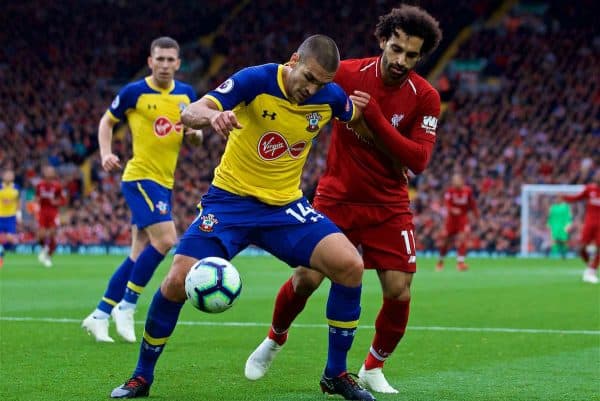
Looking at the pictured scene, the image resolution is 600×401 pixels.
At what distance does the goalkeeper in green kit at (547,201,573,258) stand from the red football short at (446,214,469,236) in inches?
235

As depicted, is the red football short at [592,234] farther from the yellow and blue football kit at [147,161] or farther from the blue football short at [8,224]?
the blue football short at [8,224]

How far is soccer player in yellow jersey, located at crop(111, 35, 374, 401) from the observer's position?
5789 millimetres

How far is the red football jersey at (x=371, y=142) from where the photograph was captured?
6.57 m

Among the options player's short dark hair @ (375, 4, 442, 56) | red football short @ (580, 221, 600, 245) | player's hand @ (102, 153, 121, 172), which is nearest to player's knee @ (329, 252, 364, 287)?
player's short dark hair @ (375, 4, 442, 56)

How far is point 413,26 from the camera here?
6.32 metres

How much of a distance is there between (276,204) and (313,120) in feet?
1.78

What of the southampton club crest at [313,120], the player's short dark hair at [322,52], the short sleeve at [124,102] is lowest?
the short sleeve at [124,102]

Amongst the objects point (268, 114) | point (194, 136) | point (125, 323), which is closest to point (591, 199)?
point (194, 136)

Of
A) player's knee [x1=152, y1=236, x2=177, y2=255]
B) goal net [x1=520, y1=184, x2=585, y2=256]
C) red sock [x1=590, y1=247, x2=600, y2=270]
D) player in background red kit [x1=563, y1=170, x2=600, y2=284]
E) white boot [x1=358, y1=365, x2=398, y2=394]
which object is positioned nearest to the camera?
white boot [x1=358, y1=365, x2=398, y2=394]

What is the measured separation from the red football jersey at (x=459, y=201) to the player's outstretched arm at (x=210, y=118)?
17935 mm

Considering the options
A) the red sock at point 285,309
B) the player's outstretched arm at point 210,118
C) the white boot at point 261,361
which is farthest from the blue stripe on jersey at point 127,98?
the player's outstretched arm at point 210,118

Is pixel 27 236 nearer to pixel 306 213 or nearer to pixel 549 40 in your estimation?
pixel 549 40

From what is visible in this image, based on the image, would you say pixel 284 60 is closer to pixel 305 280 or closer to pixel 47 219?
pixel 47 219

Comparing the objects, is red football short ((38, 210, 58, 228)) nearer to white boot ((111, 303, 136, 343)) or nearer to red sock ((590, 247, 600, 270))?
red sock ((590, 247, 600, 270))
